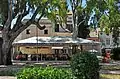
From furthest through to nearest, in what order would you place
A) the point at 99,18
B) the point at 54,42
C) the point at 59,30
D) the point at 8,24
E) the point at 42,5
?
the point at 59,30 → the point at 99,18 → the point at 54,42 → the point at 8,24 → the point at 42,5

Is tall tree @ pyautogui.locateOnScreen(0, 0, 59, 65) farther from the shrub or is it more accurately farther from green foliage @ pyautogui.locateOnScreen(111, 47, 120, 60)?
the shrub

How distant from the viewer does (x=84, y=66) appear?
530 inches

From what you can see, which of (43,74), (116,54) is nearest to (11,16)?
(116,54)

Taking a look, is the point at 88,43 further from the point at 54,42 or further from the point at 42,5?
the point at 42,5

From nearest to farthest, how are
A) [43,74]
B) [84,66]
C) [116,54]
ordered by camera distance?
1. [43,74]
2. [84,66]
3. [116,54]

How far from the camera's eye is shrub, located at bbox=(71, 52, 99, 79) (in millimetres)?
13484

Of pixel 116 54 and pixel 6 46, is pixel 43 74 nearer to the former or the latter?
pixel 6 46

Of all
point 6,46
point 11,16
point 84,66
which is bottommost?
point 84,66

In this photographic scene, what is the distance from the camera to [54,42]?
37.5m

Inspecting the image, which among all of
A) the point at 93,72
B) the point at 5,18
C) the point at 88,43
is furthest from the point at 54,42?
the point at 93,72

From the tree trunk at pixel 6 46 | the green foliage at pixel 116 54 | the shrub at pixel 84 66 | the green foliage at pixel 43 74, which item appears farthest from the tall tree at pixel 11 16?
the green foliage at pixel 43 74

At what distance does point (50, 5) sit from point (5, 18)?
5509 millimetres

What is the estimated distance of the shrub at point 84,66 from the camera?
13.5 meters

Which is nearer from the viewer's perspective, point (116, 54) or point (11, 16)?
point (11, 16)
